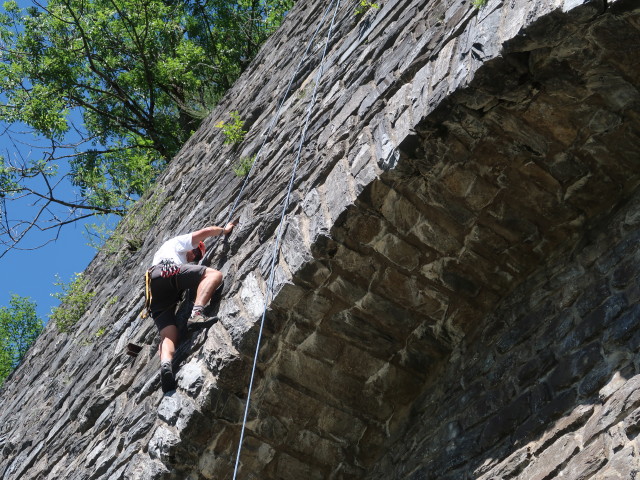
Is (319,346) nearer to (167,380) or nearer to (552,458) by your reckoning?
(167,380)

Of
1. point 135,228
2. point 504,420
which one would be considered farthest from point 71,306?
point 504,420

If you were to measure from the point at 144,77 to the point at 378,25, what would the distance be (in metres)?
8.10

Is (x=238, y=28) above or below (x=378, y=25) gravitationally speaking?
above

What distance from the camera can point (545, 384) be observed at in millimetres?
3170

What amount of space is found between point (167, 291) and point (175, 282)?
7 cm

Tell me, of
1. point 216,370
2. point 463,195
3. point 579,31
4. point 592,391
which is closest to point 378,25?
point 463,195

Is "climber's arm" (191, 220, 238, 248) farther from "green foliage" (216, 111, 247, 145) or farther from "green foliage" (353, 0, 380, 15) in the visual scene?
"green foliage" (353, 0, 380, 15)

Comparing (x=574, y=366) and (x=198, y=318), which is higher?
(x=198, y=318)

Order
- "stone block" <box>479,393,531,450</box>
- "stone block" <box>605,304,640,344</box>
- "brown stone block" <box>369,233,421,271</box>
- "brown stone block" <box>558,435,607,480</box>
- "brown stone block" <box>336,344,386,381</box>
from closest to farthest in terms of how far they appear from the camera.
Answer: "brown stone block" <box>558,435,607,480</box> < "stone block" <box>605,304,640,344</box> < "stone block" <box>479,393,531,450</box> < "brown stone block" <box>369,233,421,271</box> < "brown stone block" <box>336,344,386,381</box>

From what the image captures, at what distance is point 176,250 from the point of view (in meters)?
4.82

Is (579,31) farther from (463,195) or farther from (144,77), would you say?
(144,77)

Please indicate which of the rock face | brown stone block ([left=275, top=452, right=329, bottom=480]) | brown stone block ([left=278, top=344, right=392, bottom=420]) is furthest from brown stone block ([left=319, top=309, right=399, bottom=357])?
brown stone block ([left=275, top=452, right=329, bottom=480])

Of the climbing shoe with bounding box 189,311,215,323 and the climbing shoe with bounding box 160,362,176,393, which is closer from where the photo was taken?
the climbing shoe with bounding box 160,362,176,393

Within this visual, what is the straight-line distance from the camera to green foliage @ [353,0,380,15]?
15.0 feet
